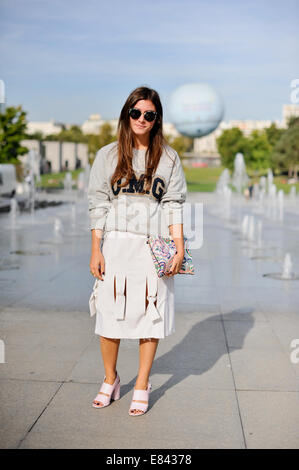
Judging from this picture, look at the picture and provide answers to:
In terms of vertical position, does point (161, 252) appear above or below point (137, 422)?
above

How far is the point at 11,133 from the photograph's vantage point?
44469 millimetres

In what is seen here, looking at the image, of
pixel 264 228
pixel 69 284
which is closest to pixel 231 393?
pixel 69 284

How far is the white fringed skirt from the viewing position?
3.55 m

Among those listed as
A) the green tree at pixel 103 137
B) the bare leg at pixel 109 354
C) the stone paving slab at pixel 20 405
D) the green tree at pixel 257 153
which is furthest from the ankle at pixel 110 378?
the green tree at pixel 257 153

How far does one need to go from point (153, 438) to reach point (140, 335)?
0.59 meters

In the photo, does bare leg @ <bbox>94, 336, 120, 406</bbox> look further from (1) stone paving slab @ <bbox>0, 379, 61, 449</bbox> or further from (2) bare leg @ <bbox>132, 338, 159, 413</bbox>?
(1) stone paving slab @ <bbox>0, 379, 61, 449</bbox>

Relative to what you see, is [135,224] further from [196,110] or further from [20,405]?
[196,110]

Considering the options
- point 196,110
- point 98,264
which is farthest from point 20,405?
point 196,110

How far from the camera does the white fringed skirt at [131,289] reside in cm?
355

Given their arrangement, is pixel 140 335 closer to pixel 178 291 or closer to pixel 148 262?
pixel 148 262

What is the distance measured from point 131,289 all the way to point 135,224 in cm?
38

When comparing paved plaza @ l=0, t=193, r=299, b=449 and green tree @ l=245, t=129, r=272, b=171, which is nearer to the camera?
paved plaza @ l=0, t=193, r=299, b=449

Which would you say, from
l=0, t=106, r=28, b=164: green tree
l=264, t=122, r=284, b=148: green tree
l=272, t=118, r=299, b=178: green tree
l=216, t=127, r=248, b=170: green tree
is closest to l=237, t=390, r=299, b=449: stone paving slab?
l=0, t=106, r=28, b=164: green tree

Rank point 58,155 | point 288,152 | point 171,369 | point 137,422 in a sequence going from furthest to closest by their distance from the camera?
point 58,155, point 288,152, point 171,369, point 137,422
